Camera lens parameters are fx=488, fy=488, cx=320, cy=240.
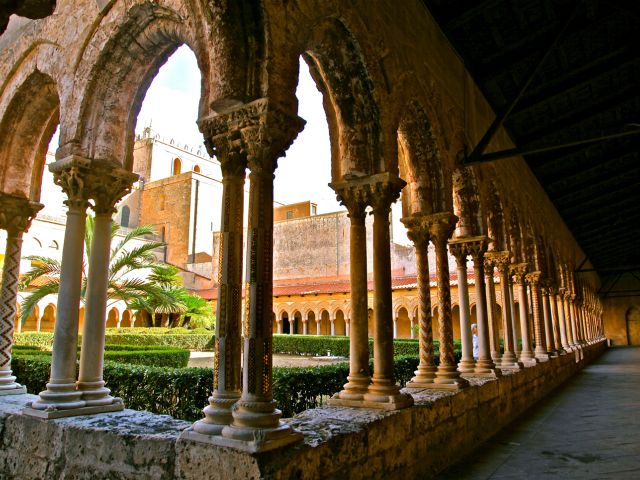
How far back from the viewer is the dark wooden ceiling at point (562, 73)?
643 centimetres

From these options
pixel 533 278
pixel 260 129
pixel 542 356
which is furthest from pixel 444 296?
pixel 533 278

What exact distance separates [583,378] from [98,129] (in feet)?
39.1

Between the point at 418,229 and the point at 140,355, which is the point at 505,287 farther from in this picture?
the point at 140,355

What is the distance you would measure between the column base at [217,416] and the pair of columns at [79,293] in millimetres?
1504

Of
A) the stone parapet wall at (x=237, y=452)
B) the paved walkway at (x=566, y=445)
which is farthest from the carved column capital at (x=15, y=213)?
the paved walkway at (x=566, y=445)

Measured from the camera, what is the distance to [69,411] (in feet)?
11.8

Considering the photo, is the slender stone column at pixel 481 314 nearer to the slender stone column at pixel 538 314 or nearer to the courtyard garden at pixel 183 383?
the courtyard garden at pixel 183 383

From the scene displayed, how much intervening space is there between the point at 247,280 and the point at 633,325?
34.8 meters

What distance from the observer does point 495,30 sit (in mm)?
6797

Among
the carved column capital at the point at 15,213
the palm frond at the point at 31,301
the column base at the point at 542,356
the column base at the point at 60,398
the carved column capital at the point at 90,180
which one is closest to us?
the column base at the point at 60,398

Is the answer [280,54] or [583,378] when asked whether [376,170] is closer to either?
[280,54]

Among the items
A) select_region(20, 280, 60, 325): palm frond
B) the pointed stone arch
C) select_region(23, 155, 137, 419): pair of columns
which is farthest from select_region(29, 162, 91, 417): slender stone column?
select_region(20, 280, 60, 325): palm frond

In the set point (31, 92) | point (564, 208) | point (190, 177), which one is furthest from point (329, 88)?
point (190, 177)

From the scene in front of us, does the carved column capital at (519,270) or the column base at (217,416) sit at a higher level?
the carved column capital at (519,270)
